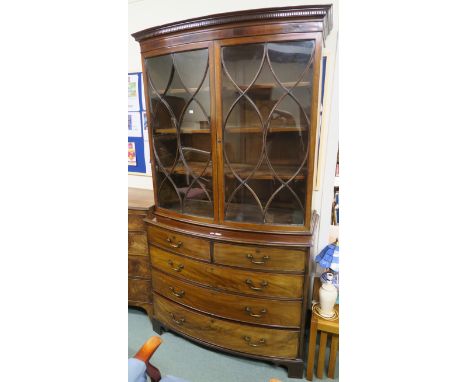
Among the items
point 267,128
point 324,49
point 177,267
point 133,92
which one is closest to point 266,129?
point 267,128

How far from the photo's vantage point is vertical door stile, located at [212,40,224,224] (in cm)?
114

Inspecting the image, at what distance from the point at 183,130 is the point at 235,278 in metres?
0.88

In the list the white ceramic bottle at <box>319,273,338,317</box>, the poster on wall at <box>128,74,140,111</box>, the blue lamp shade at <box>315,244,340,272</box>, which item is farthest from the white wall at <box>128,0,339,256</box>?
the white ceramic bottle at <box>319,273,338,317</box>

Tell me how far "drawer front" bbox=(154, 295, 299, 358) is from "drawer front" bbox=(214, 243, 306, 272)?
376mm

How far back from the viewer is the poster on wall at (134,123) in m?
1.95

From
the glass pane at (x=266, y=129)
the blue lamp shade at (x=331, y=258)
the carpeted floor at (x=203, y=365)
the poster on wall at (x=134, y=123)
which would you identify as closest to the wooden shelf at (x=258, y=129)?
the glass pane at (x=266, y=129)

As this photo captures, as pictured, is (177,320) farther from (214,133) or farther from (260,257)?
(214,133)

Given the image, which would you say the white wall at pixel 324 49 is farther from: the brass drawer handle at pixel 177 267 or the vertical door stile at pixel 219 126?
the brass drawer handle at pixel 177 267

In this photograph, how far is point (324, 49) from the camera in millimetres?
1346

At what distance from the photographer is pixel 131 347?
63.2 inches

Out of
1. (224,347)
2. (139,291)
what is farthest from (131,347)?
(224,347)

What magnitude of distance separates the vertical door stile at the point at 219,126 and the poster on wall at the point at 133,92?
1.02 metres
